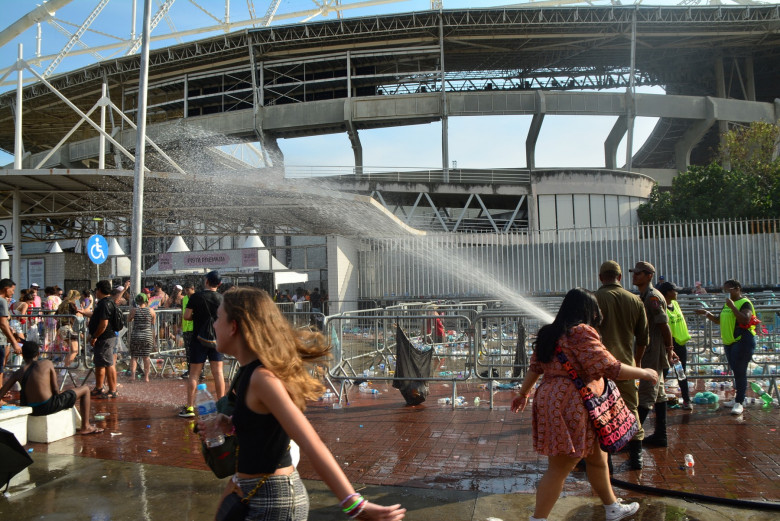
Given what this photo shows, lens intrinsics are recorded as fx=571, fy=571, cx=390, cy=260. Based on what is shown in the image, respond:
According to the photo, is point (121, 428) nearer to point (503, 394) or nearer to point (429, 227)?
point (503, 394)

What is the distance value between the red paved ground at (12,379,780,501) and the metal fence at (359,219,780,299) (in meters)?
12.1

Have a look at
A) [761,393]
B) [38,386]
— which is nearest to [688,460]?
[761,393]

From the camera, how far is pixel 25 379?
5.95 m

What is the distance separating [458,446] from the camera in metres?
5.86

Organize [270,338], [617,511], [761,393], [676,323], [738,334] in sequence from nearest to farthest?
[270,338] < [617,511] < [738,334] < [676,323] < [761,393]

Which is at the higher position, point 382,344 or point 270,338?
point 270,338

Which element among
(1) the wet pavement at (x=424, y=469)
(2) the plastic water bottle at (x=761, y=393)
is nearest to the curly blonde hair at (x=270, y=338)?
(1) the wet pavement at (x=424, y=469)

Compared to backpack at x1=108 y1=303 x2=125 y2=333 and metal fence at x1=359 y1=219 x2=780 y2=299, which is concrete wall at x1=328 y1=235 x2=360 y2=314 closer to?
metal fence at x1=359 y1=219 x2=780 y2=299

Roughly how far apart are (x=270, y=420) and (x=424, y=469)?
3.29 meters

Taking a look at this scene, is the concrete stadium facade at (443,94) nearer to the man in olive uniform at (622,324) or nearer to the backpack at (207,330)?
the backpack at (207,330)

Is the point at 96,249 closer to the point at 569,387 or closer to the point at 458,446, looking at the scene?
the point at 458,446

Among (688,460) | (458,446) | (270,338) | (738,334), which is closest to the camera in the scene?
(270,338)

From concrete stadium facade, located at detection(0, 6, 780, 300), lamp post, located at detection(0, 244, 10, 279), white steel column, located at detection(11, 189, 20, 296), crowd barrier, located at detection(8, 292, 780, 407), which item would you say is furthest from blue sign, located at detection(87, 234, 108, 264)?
concrete stadium facade, located at detection(0, 6, 780, 300)

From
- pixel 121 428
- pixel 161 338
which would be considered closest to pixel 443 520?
pixel 121 428
